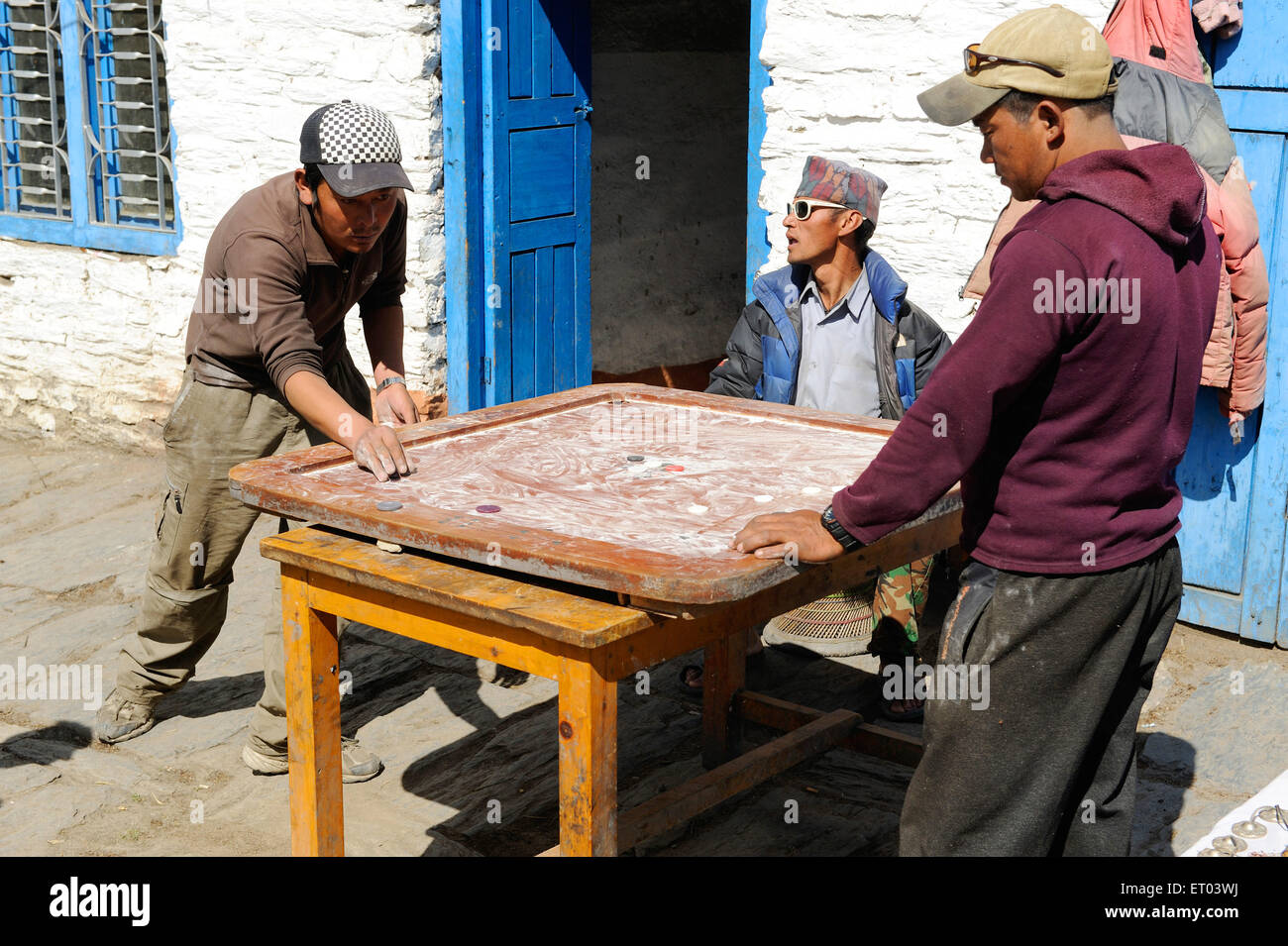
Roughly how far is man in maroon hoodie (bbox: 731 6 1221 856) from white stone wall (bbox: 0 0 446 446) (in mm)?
3904

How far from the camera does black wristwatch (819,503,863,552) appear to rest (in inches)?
101

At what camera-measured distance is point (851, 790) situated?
3.99 m

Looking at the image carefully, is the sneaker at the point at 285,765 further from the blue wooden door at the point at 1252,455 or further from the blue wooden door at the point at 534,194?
the blue wooden door at the point at 1252,455

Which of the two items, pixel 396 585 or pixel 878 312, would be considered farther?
pixel 878 312

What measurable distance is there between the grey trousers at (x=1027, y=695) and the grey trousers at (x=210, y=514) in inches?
83.3

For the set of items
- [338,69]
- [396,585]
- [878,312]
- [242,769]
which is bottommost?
[242,769]

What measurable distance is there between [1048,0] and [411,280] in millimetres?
2900

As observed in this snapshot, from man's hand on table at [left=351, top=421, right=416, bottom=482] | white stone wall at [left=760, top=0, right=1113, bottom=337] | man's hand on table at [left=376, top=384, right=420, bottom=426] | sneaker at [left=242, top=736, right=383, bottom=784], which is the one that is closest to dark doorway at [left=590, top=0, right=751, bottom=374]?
white stone wall at [left=760, top=0, right=1113, bottom=337]

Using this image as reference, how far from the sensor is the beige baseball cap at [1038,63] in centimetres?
233

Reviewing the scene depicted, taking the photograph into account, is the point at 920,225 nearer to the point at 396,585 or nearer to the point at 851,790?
the point at 851,790

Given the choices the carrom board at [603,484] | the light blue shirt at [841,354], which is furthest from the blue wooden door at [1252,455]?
the carrom board at [603,484]

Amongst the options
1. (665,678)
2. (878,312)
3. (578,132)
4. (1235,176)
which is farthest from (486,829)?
(578,132)

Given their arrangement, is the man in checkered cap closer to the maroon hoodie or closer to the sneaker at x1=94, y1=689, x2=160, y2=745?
the sneaker at x1=94, y1=689, x2=160, y2=745
